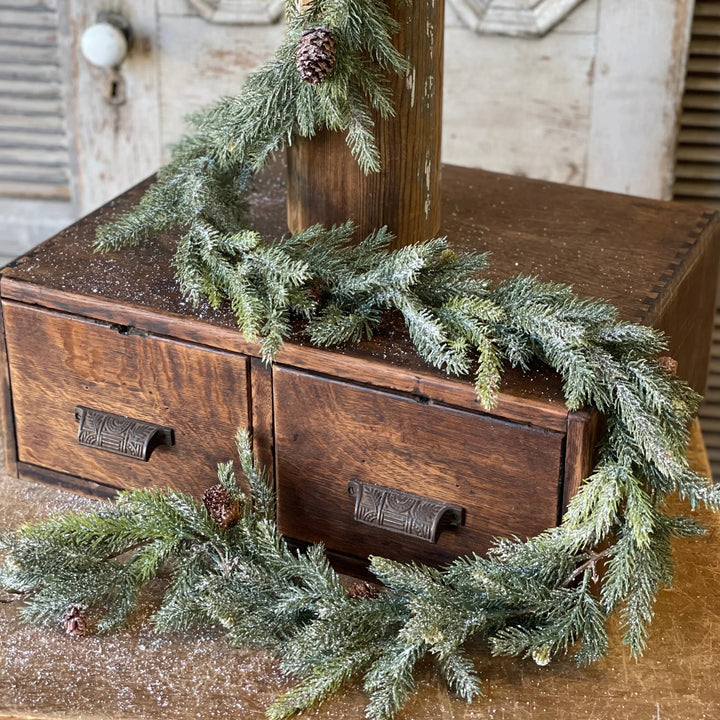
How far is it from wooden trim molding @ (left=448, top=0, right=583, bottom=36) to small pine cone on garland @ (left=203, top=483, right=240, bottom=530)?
898mm

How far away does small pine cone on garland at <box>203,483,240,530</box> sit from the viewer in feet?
3.05

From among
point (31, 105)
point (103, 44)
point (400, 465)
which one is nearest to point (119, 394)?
point (400, 465)

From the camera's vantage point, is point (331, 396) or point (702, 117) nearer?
point (331, 396)

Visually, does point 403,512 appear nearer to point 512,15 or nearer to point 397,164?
point 397,164

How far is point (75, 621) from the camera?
907 mm

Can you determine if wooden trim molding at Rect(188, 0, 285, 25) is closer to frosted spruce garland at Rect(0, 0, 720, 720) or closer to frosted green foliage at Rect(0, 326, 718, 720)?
frosted spruce garland at Rect(0, 0, 720, 720)

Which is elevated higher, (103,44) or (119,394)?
(103,44)

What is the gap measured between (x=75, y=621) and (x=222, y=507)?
5.8 inches

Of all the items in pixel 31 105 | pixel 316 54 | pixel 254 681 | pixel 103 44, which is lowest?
pixel 254 681

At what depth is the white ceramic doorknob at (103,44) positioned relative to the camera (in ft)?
5.30

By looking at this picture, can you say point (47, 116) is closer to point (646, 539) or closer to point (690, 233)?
point (690, 233)

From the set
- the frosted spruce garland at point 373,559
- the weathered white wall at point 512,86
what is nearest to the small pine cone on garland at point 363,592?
the frosted spruce garland at point 373,559

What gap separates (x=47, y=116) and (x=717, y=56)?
102 centimetres

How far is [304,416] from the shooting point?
944 millimetres
